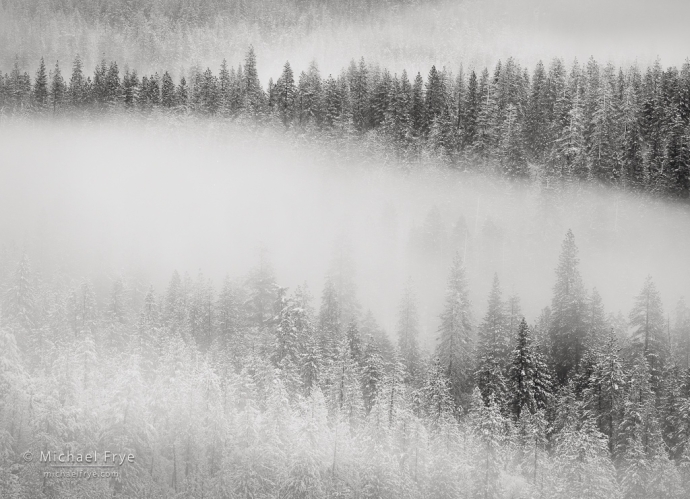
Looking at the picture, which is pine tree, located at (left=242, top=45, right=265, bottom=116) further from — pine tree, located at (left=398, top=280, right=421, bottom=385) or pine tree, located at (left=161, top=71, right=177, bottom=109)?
pine tree, located at (left=398, top=280, right=421, bottom=385)

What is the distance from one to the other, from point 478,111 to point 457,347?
61890mm

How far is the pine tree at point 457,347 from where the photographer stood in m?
61.0

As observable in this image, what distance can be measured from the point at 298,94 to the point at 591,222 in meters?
57.8

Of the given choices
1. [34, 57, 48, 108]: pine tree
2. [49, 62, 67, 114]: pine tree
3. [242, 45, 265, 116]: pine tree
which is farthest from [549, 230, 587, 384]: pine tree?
[34, 57, 48, 108]: pine tree

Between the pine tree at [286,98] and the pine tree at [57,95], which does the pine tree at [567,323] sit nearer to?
the pine tree at [286,98]

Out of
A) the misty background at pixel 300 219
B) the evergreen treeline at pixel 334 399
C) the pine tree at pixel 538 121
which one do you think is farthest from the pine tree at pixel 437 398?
the pine tree at pixel 538 121

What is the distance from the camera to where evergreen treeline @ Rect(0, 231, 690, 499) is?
1903 inches

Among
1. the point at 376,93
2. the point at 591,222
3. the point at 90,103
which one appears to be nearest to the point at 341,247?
the point at 591,222

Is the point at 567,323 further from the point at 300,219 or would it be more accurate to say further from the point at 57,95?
the point at 57,95

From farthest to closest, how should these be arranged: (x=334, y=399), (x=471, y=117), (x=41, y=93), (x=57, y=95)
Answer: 1. (x=41, y=93)
2. (x=57, y=95)
3. (x=471, y=117)
4. (x=334, y=399)

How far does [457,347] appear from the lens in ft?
205

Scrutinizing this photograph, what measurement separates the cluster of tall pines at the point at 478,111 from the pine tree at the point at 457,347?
142 feet

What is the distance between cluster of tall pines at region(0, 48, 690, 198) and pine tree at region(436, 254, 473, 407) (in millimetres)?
43258

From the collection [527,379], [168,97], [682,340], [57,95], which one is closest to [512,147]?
[682,340]
